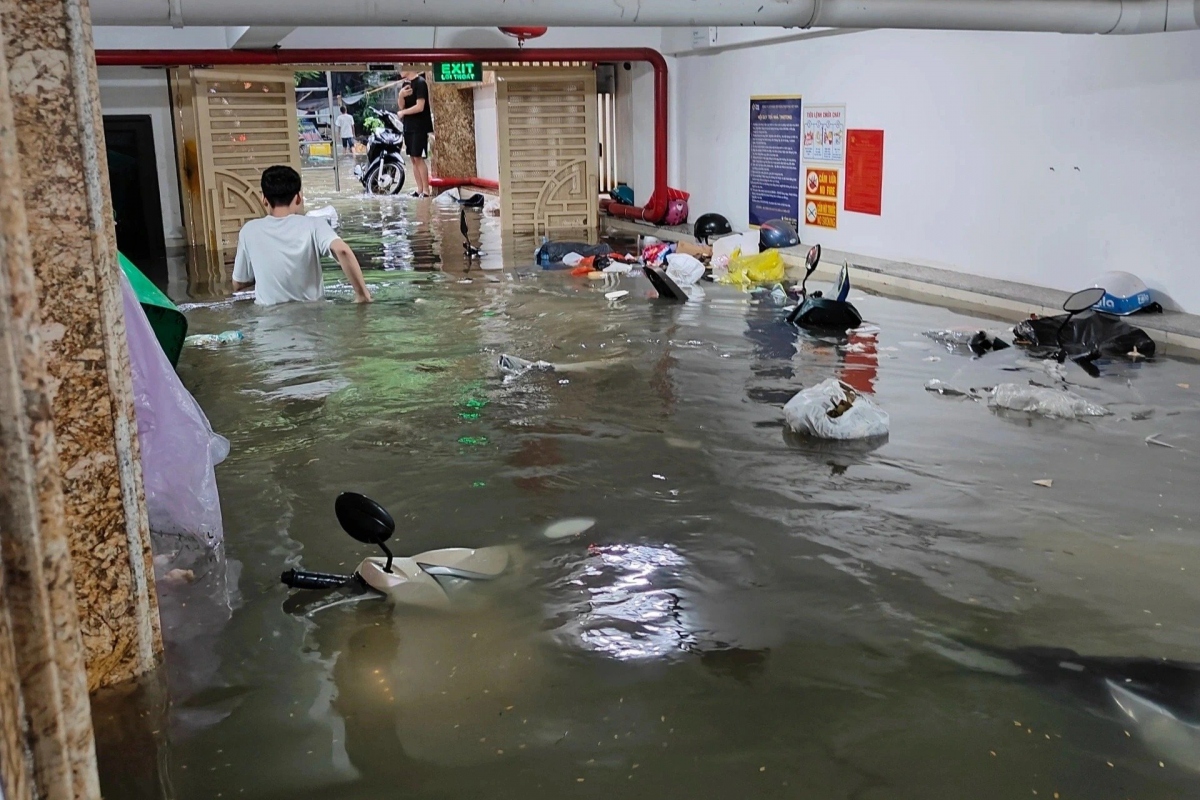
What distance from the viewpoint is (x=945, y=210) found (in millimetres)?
9625

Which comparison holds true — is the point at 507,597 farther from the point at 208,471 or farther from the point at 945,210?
the point at 945,210

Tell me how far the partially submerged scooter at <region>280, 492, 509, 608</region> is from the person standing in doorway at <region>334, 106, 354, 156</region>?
25.2 m

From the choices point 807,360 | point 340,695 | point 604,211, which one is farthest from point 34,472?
point 604,211

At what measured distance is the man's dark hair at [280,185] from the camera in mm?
6875

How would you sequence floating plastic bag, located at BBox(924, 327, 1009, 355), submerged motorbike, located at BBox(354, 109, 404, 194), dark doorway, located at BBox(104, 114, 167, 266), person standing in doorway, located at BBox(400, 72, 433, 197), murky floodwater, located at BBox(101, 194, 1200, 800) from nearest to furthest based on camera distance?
murky floodwater, located at BBox(101, 194, 1200, 800) < floating plastic bag, located at BBox(924, 327, 1009, 355) < dark doorway, located at BBox(104, 114, 167, 266) < person standing in doorway, located at BBox(400, 72, 433, 197) < submerged motorbike, located at BBox(354, 109, 404, 194)

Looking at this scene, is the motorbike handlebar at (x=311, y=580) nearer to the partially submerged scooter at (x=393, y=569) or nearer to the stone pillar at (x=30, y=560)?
the partially submerged scooter at (x=393, y=569)

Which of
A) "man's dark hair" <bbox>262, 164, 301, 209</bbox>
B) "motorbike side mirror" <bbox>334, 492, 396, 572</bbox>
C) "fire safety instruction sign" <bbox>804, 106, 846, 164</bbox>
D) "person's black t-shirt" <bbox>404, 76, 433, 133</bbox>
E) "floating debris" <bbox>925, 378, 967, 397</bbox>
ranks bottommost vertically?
"floating debris" <bbox>925, 378, 967, 397</bbox>

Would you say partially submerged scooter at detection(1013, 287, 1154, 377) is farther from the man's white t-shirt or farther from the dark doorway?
the dark doorway

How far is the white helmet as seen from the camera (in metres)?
7.42

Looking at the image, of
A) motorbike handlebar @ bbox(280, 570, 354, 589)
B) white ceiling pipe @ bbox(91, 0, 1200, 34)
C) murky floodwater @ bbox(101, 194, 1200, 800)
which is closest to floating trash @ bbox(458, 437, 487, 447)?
murky floodwater @ bbox(101, 194, 1200, 800)

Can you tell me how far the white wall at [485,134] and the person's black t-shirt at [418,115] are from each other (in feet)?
4.51

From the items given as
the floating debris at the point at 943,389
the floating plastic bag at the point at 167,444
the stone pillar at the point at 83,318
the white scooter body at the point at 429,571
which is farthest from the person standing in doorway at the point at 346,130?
the stone pillar at the point at 83,318

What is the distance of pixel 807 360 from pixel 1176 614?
144 inches

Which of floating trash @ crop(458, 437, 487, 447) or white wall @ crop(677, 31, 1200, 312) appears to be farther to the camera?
white wall @ crop(677, 31, 1200, 312)
